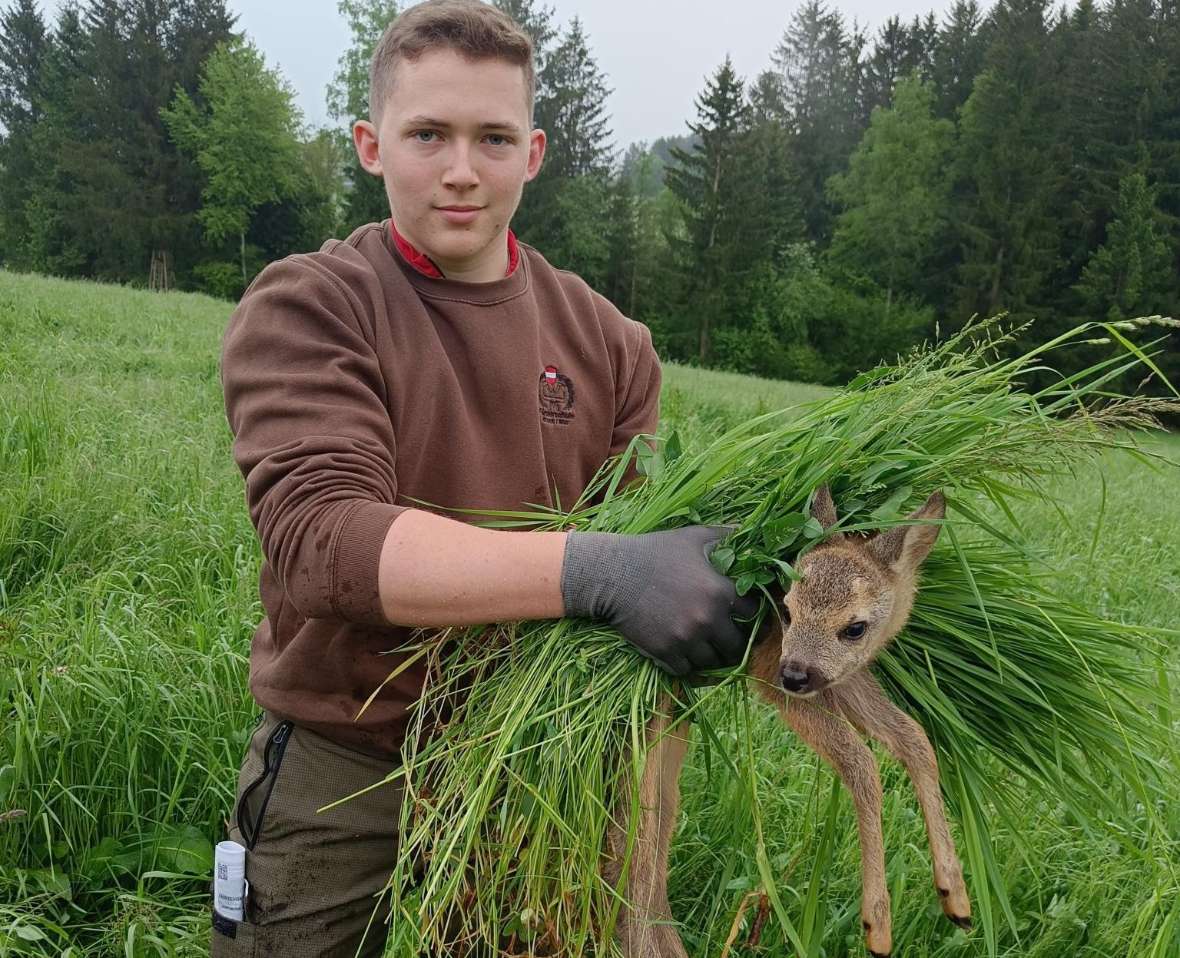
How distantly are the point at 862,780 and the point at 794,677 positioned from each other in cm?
31

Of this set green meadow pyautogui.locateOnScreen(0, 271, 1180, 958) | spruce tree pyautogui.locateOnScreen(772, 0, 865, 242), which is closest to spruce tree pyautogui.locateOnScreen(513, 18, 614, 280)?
spruce tree pyautogui.locateOnScreen(772, 0, 865, 242)

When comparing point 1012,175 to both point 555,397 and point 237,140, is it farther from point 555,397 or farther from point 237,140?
point 555,397

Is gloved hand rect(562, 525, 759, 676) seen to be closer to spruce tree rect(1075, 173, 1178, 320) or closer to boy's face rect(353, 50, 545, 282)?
boy's face rect(353, 50, 545, 282)

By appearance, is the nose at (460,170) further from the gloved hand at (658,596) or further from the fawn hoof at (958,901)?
the fawn hoof at (958,901)

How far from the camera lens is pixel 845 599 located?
1.81 meters

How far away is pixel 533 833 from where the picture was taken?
6.41 ft

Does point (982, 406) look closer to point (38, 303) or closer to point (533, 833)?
point (533, 833)

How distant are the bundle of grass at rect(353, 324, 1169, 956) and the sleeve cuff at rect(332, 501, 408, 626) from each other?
0.87ft

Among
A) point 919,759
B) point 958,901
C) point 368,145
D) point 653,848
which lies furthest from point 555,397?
point 958,901

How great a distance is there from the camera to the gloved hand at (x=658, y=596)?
72.0 inches

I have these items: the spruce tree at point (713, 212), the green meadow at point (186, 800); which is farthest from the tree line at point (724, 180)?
the green meadow at point (186, 800)

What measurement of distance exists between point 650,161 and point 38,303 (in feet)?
176

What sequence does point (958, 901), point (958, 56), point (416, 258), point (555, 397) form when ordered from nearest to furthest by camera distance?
1. point (958, 901)
2. point (416, 258)
3. point (555, 397)
4. point (958, 56)

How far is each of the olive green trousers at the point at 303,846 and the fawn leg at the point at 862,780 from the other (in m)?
1.05
